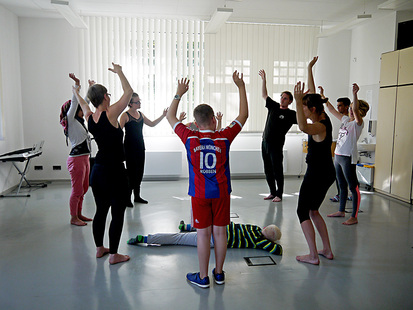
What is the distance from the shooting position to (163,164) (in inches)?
283

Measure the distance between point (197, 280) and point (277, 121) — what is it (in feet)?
10.2

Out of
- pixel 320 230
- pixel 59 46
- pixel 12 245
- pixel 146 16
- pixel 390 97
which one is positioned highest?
pixel 146 16

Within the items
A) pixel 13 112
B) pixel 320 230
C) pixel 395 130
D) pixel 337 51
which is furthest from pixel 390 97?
pixel 13 112

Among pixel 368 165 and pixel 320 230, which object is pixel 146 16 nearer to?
pixel 368 165

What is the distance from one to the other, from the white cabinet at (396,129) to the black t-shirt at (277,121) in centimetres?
179

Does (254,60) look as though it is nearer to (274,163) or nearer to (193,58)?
(193,58)

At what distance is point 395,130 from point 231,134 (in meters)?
4.24

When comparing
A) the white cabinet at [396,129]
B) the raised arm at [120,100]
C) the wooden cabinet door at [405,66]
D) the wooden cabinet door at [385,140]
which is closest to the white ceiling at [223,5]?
the wooden cabinet door at [405,66]

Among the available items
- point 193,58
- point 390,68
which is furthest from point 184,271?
point 193,58

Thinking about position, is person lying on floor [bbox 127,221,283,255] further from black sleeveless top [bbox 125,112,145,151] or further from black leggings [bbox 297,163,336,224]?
black sleeveless top [bbox 125,112,145,151]

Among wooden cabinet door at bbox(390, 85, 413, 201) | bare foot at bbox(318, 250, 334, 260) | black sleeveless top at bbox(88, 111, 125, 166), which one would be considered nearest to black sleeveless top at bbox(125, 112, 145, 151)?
black sleeveless top at bbox(88, 111, 125, 166)

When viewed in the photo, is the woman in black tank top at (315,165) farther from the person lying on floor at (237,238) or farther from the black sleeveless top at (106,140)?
the black sleeveless top at (106,140)

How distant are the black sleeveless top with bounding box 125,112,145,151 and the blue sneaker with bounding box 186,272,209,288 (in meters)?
2.43

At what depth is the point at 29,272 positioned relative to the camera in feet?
9.74
